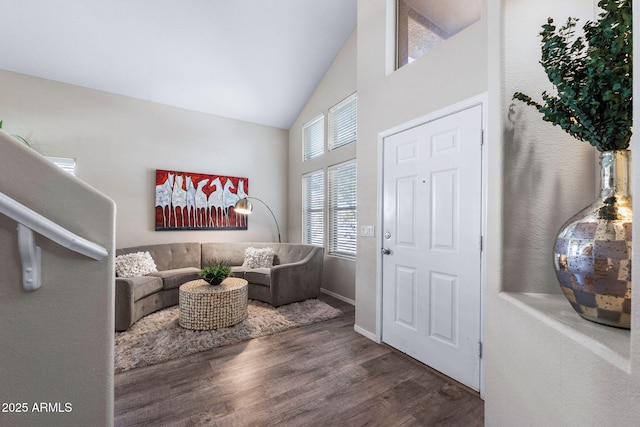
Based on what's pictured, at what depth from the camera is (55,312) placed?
833 millimetres

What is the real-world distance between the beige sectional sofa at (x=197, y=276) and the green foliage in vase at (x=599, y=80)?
3.23m

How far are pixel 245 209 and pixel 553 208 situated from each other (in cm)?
366

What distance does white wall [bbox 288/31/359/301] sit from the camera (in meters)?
3.97

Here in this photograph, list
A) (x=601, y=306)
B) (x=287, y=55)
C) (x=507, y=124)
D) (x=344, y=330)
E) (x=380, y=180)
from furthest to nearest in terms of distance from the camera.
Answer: (x=287, y=55)
(x=344, y=330)
(x=380, y=180)
(x=507, y=124)
(x=601, y=306)

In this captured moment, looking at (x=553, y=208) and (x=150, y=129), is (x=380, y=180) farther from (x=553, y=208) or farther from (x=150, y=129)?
(x=150, y=129)

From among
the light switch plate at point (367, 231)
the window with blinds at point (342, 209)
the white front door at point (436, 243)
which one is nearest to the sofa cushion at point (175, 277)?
the window with blinds at point (342, 209)

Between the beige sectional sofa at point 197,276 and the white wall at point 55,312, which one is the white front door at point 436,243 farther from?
the white wall at point 55,312

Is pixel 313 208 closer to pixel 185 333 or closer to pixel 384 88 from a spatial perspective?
pixel 384 88

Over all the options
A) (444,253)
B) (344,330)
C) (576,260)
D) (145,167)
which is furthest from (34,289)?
(145,167)

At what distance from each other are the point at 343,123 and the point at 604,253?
3.83 metres

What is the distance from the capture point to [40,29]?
3.17 metres

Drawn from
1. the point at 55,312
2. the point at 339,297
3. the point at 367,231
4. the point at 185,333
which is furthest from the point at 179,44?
the point at 339,297

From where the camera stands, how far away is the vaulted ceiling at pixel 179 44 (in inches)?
124

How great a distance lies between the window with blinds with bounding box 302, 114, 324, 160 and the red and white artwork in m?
1.32
